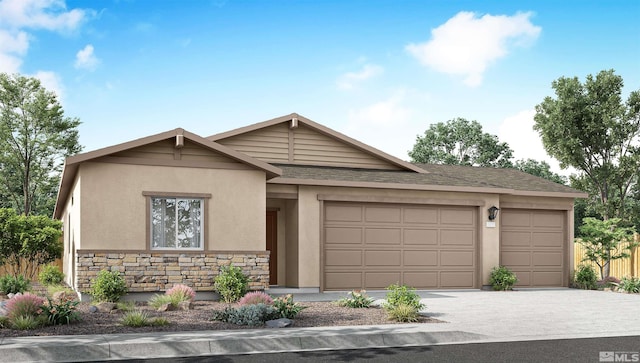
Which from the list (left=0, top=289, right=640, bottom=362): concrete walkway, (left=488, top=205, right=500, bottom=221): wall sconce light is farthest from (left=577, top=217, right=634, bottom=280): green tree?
(left=0, top=289, right=640, bottom=362): concrete walkway

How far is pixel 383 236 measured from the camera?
771 inches

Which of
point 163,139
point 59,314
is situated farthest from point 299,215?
point 59,314

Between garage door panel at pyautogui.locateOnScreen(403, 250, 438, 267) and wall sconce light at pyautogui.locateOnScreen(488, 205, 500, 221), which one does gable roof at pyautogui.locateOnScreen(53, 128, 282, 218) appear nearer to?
garage door panel at pyautogui.locateOnScreen(403, 250, 438, 267)

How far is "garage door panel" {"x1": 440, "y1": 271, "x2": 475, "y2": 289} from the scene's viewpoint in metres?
20.3

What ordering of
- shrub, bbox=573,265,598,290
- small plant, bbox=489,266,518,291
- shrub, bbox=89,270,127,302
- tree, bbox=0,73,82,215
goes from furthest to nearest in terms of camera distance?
tree, bbox=0,73,82,215, shrub, bbox=573,265,598,290, small plant, bbox=489,266,518,291, shrub, bbox=89,270,127,302

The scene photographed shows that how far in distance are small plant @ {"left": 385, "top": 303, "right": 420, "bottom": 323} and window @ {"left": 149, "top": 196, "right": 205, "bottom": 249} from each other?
19.8 feet

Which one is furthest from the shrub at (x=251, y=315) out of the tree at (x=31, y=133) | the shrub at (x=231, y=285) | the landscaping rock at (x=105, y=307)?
the tree at (x=31, y=133)

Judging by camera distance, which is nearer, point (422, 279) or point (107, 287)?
point (107, 287)

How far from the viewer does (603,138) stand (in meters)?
30.1

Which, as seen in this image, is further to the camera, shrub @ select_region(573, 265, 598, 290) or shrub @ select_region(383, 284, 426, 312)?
shrub @ select_region(573, 265, 598, 290)

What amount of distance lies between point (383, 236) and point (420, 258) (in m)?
1.35

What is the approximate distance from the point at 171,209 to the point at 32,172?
24.5m

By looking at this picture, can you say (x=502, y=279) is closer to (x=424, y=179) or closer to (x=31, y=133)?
(x=424, y=179)

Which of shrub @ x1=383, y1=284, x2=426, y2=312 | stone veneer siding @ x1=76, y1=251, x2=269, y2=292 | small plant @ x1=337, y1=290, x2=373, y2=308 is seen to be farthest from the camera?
stone veneer siding @ x1=76, y1=251, x2=269, y2=292
